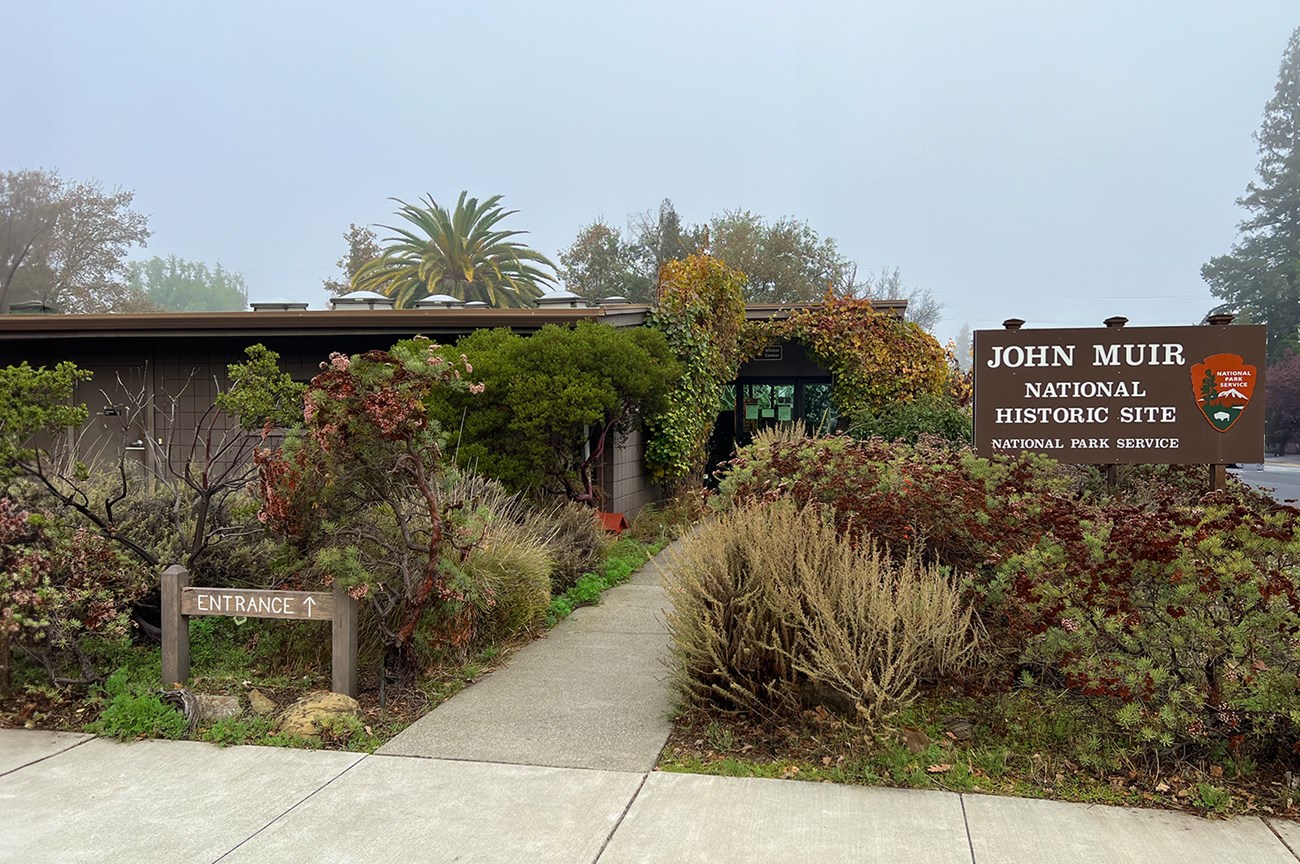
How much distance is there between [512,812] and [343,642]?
1.88 metres

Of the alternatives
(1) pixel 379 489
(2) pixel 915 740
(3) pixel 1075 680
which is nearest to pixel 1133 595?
(3) pixel 1075 680

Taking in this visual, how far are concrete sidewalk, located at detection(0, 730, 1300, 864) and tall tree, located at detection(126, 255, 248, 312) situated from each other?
11692cm

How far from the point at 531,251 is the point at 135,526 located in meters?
35.5

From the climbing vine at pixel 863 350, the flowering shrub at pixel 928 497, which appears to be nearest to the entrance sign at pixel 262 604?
the flowering shrub at pixel 928 497

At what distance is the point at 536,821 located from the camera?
12.9 feet

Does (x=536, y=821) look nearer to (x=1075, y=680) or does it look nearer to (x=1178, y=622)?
(x=1075, y=680)

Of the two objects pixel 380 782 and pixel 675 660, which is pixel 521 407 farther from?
pixel 380 782

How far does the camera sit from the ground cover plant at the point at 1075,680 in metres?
4.16

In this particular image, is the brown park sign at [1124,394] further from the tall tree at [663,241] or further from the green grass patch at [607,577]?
the tall tree at [663,241]

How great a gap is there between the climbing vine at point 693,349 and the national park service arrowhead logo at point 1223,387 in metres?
6.08

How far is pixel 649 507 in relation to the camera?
44.4ft

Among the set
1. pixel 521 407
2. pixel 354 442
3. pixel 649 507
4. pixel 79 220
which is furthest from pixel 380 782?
pixel 79 220

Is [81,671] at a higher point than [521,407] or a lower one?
lower

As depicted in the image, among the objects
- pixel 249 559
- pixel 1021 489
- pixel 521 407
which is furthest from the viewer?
pixel 521 407
